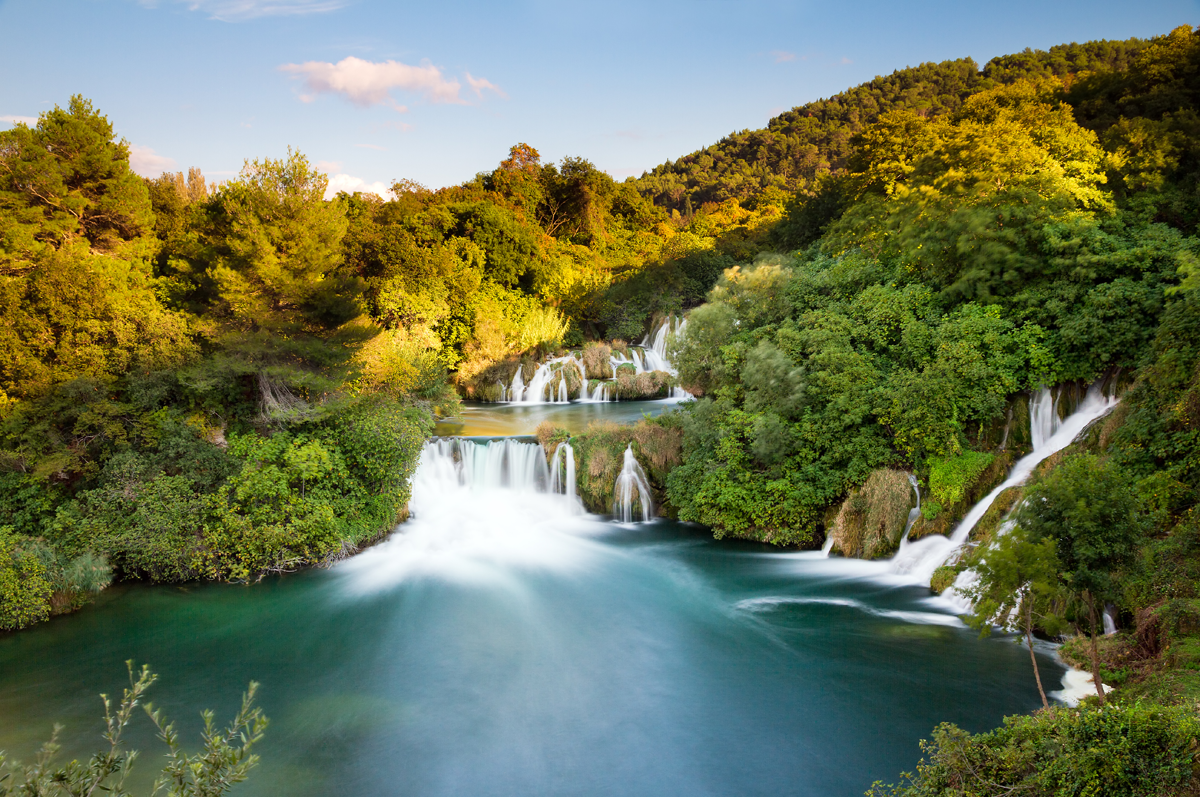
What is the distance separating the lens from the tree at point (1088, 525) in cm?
698

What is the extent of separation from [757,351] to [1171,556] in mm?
9284

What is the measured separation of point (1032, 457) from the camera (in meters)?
13.4

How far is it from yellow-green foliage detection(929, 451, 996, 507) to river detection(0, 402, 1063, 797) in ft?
6.76

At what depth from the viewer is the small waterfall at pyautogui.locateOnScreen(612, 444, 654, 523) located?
61.7ft

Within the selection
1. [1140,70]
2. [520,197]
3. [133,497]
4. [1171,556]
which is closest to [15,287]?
[133,497]

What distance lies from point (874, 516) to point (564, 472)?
9118 mm

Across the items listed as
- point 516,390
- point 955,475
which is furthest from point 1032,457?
point 516,390

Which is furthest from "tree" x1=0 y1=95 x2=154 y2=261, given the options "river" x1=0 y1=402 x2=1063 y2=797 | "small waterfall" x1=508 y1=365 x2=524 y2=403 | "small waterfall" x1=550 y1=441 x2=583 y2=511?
"small waterfall" x1=508 y1=365 x2=524 y2=403

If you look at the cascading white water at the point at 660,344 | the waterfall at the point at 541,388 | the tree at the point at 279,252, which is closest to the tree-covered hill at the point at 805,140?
the cascading white water at the point at 660,344

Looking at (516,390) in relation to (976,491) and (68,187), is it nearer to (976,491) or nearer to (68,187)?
(68,187)

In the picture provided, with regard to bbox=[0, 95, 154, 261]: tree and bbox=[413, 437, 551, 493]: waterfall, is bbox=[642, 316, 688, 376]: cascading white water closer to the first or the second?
bbox=[413, 437, 551, 493]: waterfall

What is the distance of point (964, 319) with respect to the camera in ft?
48.6

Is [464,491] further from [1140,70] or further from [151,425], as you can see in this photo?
[1140,70]

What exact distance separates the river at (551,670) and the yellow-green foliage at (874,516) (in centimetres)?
50
